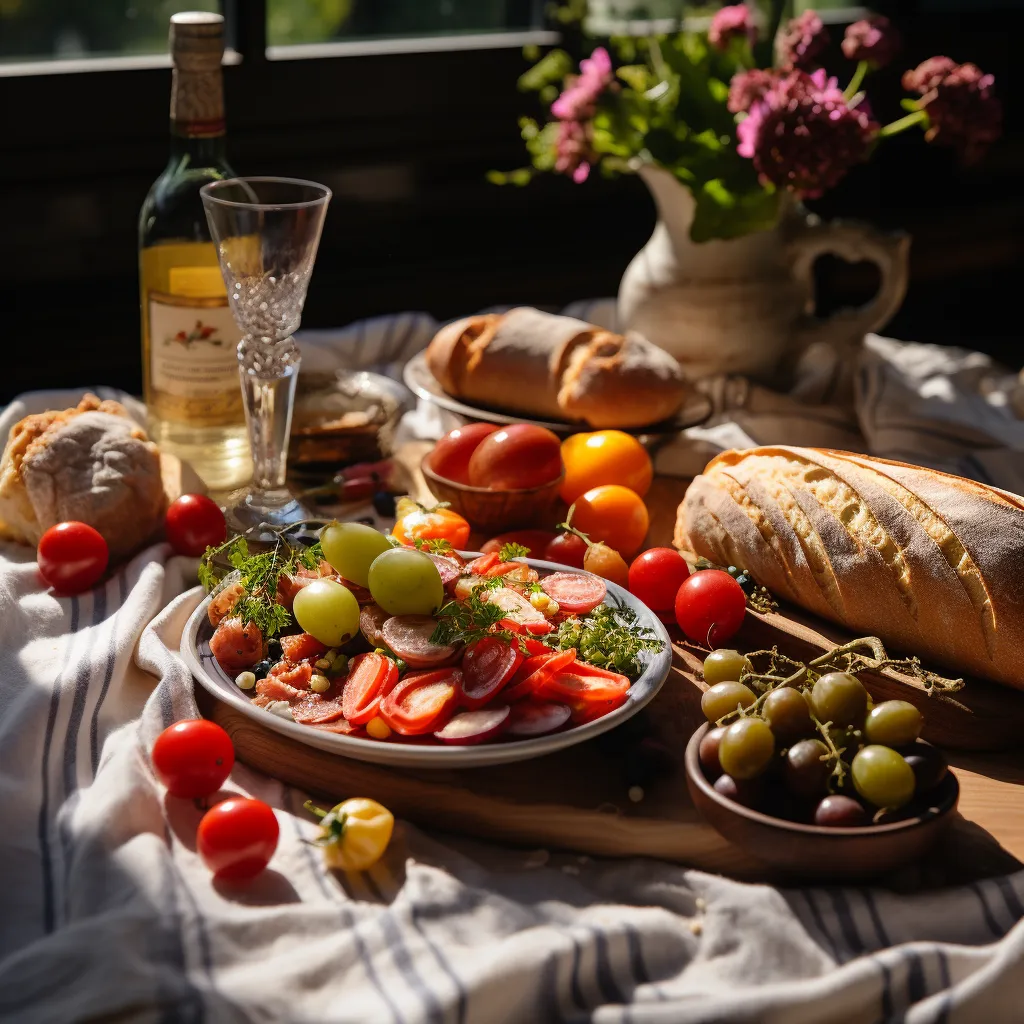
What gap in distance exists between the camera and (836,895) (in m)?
1.00

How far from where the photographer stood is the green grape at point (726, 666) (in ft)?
3.81

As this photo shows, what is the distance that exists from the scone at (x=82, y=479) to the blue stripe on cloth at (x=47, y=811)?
19 centimetres

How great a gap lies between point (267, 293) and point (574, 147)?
60 centimetres

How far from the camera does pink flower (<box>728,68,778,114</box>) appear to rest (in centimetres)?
170

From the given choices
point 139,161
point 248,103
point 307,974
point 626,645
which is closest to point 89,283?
point 139,161

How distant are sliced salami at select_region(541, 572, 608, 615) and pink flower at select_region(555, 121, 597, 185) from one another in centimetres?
73

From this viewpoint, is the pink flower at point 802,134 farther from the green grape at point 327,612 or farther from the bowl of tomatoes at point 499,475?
the green grape at point 327,612

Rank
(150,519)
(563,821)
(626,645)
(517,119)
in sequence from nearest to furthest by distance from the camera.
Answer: (563,821) → (626,645) → (150,519) → (517,119)

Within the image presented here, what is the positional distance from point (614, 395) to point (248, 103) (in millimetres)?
1047

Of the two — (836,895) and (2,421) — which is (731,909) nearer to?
(836,895)

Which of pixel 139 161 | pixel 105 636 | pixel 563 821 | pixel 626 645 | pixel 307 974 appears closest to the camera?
pixel 307 974

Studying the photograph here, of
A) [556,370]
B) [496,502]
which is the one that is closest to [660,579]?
[496,502]

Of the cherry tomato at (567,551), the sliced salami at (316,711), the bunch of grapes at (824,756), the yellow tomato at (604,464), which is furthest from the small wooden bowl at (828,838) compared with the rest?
the yellow tomato at (604,464)

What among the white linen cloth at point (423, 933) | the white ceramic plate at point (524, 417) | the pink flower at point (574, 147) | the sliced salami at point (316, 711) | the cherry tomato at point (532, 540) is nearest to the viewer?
the white linen cloth at point (423, 933)
